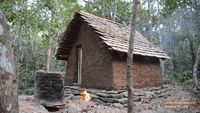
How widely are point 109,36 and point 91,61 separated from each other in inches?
67.0

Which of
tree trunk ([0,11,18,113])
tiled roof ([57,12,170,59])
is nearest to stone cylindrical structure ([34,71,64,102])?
tiled roof ([57,12,170,59])

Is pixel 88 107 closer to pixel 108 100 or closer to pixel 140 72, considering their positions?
pixel 108 100

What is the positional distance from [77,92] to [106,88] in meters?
1.92

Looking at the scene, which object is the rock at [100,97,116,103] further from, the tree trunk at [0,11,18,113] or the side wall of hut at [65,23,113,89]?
the tree trunk at [0,11,18,113]

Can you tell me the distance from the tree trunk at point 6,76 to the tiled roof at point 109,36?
35.2ft

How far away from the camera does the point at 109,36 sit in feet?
47.8

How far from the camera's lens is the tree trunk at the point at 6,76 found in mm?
2400

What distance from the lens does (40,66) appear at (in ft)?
102

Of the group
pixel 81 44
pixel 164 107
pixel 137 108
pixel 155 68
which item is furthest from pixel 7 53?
pixel 155 68

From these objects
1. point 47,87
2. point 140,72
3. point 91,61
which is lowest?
point 47,87

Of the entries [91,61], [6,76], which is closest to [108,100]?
[91,61]

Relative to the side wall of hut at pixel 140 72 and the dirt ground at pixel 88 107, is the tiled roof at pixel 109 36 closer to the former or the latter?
the side wall of hut at pixel 140 72

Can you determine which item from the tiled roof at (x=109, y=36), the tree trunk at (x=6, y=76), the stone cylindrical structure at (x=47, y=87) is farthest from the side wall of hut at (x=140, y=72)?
the tree trunk at (x=6, y=76)

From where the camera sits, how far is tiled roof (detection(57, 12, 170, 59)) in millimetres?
14203
